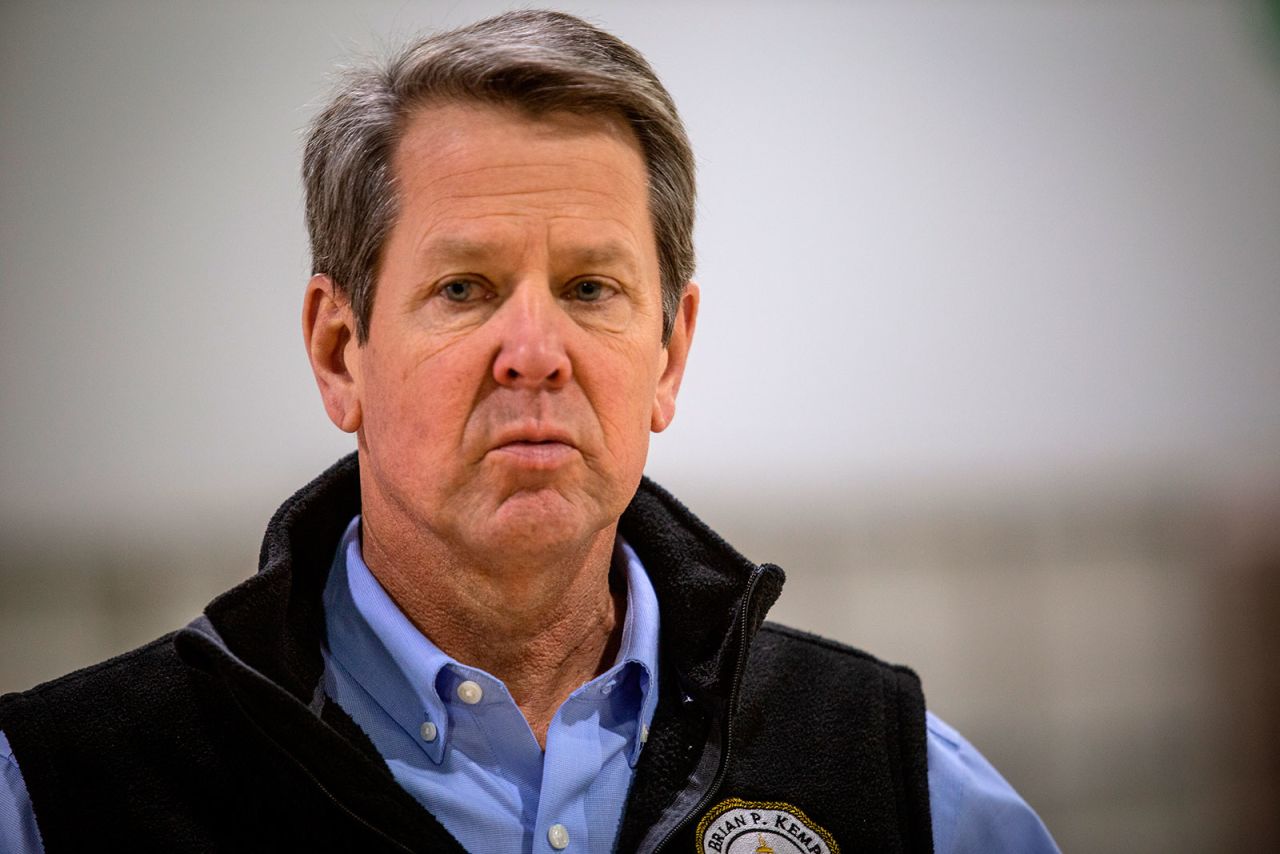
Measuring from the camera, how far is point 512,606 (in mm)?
1237

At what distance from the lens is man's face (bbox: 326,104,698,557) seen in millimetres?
1153

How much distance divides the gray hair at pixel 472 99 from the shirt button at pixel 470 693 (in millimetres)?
391

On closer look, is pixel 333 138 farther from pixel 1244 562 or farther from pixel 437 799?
pixel 1244 562

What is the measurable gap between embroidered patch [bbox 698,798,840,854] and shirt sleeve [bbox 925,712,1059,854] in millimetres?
204

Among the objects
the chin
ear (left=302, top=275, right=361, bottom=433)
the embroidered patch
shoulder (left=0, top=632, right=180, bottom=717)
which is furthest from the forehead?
the embroidered patch

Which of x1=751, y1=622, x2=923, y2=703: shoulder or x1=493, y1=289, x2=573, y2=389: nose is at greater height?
x1=493, y1=289, x2=573, y2=389: nose

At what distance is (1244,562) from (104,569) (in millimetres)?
2798

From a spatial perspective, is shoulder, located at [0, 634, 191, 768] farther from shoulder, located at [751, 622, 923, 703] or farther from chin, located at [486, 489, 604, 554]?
shoulder, located at [751, 622, 923, 703]

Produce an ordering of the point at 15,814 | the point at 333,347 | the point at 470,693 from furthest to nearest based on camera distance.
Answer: the point at 333,347
the point at 470,693
the point at 15,814

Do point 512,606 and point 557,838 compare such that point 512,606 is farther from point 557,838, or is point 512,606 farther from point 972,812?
point 972,812

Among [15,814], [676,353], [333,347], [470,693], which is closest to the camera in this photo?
[15,814]

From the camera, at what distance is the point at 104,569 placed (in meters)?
2.24

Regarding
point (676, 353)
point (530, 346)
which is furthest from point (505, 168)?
point (676, 353)

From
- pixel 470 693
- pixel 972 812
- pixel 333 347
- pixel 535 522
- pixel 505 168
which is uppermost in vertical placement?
pixel 505 168
